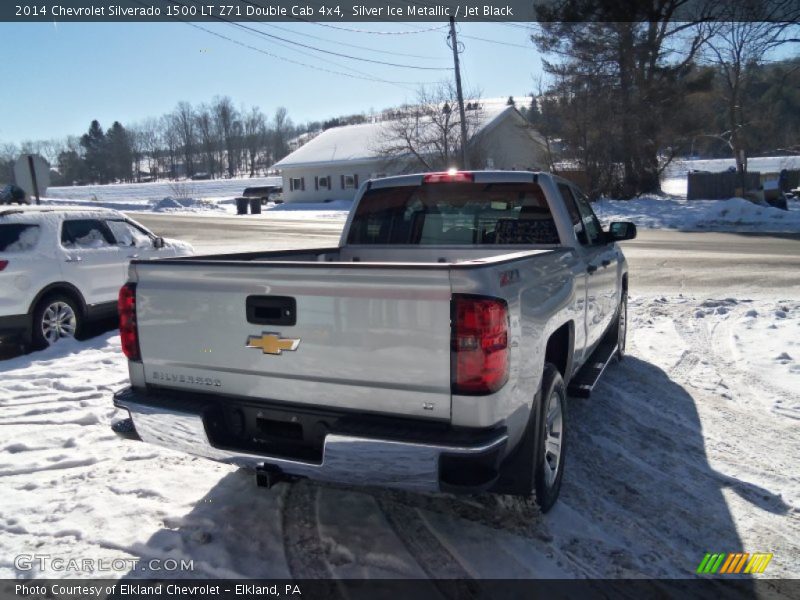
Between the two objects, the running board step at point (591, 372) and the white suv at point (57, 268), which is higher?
the white suv at point (57, 268)

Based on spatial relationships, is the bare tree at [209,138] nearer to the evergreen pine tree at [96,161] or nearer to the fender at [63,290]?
the evergreen pine tree at [96,161]

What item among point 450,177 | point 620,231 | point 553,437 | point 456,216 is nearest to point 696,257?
point 620,231

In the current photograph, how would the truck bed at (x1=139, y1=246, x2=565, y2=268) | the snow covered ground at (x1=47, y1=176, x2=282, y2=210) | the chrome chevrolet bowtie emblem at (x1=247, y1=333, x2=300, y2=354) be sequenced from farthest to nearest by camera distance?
the snow covered ground at (x1=47, y1=176, x2=282, y2=210), the truck bed at (x1=139, y1=246, x2=565, y2=268), the chrome chevrolet bowtie emblem at (x1=247, y1=333, x2=300, y2=354)

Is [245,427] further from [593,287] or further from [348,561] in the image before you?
[593,287]

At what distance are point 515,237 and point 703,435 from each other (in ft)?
6.96

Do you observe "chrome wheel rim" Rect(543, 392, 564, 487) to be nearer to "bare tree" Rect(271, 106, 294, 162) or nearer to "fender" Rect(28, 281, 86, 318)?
"fender" Rect(28, 281, 86, 318)

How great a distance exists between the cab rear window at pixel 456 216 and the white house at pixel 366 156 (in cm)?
3286

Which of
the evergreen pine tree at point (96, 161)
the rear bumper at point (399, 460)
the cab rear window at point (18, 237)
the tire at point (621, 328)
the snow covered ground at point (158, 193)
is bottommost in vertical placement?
the tire at point (621, 328)

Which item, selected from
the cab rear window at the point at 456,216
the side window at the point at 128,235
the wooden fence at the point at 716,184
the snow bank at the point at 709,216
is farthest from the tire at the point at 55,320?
the wooden fence at the point at 716,184

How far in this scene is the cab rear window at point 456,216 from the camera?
4.91m

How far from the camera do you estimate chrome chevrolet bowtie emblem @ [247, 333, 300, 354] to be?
316 centimetres

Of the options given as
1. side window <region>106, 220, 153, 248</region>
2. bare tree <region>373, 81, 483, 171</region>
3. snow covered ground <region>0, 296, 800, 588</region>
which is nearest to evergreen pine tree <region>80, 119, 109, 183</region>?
bare tree <region>373, 81, 483, 171</region>

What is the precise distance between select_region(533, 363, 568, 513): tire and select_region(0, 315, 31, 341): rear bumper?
258 inches

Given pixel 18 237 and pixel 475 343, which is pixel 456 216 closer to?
pixel 475 343
